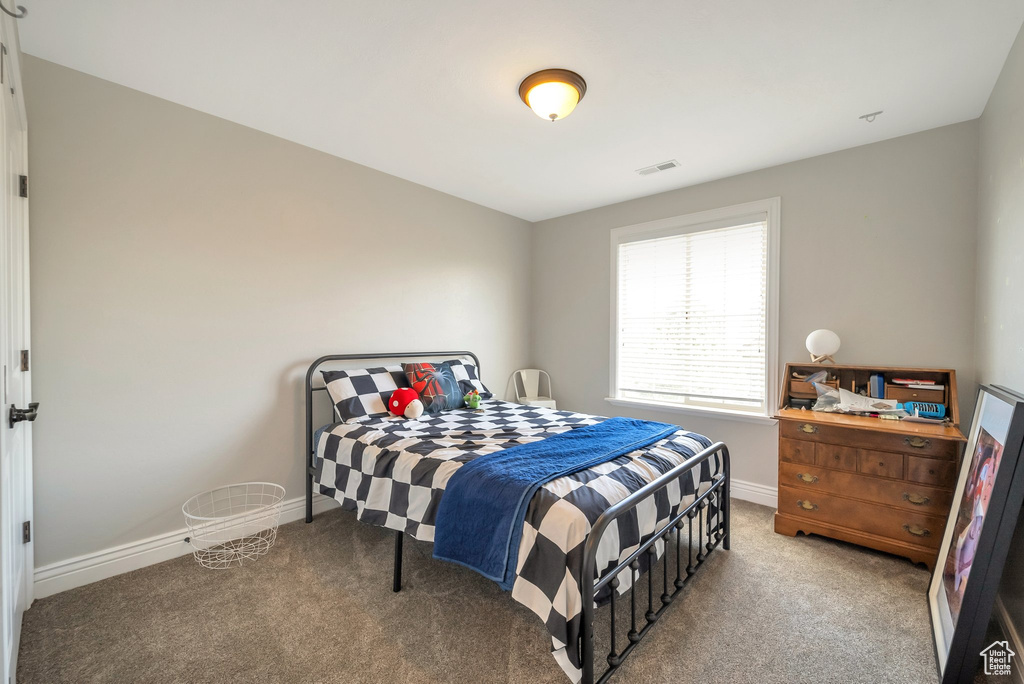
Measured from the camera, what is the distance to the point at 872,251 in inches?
115

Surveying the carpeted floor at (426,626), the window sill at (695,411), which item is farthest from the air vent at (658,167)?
the carpeted floor at (426,626)

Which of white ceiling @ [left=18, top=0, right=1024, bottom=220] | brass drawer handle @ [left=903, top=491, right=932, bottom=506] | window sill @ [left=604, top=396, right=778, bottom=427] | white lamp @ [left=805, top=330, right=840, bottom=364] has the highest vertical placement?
white ceiling @ [left=18, top=0, right=1024, bottom=220]

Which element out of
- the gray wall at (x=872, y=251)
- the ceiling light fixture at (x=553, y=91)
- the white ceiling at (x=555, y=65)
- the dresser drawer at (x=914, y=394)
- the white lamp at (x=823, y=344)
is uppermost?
the white ceiling at (x=555, y=65)

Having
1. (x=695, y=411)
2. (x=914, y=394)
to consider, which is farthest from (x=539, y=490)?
(x=914, y=394)

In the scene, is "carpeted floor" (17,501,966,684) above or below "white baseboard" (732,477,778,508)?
below

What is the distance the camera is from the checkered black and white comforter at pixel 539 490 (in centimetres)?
152

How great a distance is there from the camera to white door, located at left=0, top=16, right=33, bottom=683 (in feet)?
4.71

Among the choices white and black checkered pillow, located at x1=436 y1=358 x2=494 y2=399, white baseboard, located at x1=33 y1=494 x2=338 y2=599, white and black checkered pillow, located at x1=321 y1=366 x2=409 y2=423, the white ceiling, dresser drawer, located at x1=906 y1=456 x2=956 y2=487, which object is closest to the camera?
the white ceiling

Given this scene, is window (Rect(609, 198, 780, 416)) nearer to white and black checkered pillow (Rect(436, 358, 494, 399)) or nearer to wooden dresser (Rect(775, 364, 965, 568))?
wooden dresser (Rect(775, 364, 965, 568))

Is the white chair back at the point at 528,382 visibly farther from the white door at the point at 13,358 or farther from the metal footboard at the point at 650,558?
the white door at the point at 13,358

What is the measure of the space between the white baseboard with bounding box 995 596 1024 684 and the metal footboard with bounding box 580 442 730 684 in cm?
106

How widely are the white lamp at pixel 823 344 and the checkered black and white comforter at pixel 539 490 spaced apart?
1101mm

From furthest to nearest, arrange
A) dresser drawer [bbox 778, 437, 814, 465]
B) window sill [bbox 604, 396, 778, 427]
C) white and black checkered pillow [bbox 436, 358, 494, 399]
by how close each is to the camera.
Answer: white and black checkered pillow [bbox 436, 358, 494, 399] < window sill [bbox 604, 396, 778, 427] < dresser drawer [bbox 778, 437, 814, 465]

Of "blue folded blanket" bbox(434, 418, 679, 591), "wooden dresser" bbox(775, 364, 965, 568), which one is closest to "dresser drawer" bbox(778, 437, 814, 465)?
"wooden dresser" bbox(775, 364, 965, 568)
